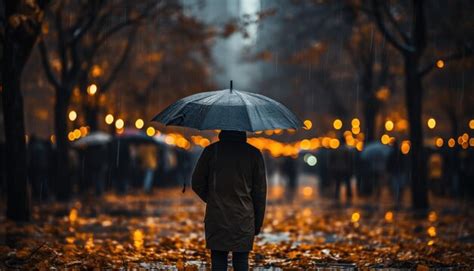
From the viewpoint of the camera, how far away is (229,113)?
25.1 ft

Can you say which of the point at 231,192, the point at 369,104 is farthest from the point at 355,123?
the point at 231,192

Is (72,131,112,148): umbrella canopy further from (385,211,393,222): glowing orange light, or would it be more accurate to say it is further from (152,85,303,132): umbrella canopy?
(152,85,303,132): umbrella canopy

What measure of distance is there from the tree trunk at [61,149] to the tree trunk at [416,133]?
8.92m

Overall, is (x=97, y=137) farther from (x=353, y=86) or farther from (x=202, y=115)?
(x=202, y=115)

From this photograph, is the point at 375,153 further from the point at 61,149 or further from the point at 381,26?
the point at 61,149

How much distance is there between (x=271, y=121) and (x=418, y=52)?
44.0 feet

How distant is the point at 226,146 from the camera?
7.46 metres

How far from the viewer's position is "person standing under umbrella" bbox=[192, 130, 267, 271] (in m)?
7.34

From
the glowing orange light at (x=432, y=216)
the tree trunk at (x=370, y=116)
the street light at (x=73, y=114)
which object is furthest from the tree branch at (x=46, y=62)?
the street light at (x=73, y=114)

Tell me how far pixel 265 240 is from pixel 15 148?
508 centimetres

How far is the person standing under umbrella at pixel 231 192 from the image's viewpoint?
24.1 ft

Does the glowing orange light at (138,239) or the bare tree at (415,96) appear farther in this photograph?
the bare tree at (415,96)

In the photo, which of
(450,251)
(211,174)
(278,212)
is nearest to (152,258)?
(211,174)

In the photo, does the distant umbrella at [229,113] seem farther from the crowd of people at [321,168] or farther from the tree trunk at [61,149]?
the crowd of people at [321,168]
